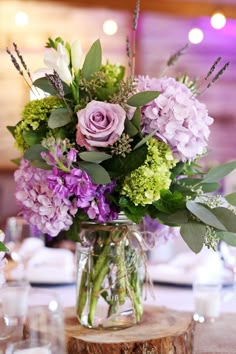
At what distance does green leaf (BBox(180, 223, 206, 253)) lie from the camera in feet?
3.56

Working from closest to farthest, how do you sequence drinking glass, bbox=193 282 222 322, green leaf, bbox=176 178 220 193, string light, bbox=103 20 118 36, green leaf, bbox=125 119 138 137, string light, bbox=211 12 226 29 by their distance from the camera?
green leaf, bbox=125 119 138 137, green leaf, bbox=176 178 220 193, drinking glass, bbox=193 282 222 322, string light, bbox=211 12 226 29, string light, bbox=103 20 118 36

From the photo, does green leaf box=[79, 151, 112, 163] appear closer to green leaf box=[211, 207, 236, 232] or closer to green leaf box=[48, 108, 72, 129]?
green leaf box=[48, 108, 72, 129]

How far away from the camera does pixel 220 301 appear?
157 cm

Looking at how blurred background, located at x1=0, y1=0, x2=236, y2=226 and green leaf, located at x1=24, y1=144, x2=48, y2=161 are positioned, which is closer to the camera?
green leaf, located at x1=24, y1=144, x2=48, y2=161

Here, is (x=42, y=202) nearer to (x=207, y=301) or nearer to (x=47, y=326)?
(x=47, y=326)

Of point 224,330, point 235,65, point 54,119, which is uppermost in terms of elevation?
point 235,65

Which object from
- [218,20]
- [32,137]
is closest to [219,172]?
[32,137]

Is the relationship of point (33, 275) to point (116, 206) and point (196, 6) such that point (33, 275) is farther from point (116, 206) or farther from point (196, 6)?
point (196, 6)

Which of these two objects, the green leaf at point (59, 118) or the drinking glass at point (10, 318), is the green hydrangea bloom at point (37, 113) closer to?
the green leaf at point (59, 118)

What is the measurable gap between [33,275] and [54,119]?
0.83m

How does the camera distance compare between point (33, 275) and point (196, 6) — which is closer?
point (33, 275)

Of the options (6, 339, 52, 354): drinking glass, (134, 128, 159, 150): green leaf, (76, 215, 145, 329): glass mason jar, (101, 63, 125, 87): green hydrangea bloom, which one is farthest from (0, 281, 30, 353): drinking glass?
(101, 63, 125, 87): green hydrangea bloom

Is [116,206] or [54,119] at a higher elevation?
[54,119]

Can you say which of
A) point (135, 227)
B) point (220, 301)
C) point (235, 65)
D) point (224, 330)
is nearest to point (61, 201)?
point (135, 227)
